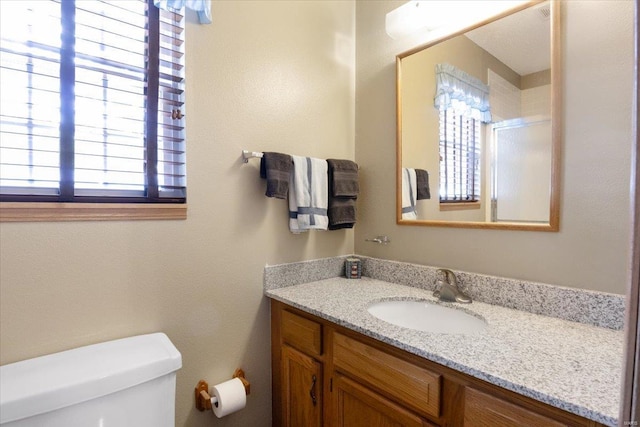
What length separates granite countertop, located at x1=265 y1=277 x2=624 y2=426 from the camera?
67cm

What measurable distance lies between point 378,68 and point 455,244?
996 millimetres

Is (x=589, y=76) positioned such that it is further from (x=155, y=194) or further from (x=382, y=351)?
(x=155, y=194)

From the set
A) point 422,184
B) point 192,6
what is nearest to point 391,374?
point 422,184

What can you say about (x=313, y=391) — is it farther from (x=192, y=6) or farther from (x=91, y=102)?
(x=192, y=6)

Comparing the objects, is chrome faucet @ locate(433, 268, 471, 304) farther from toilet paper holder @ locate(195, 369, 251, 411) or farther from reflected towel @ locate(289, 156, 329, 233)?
toilet paper holder @ locate(195, 369, 251, 411)

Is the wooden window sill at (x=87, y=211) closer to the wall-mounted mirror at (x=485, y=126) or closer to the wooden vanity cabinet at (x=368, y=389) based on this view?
the wooden vanity cabinet at (x=368, y=389)

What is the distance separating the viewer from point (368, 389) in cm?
107

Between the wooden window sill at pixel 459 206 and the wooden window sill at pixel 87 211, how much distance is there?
3.67 feet

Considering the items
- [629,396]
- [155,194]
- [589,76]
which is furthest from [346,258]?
[629,396]

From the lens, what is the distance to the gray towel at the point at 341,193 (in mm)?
1612

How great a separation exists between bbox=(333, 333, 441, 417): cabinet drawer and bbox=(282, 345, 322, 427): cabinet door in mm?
163

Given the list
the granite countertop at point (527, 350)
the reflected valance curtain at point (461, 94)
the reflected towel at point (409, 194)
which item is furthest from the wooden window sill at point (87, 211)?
the reflected valance curtain at point (461, 94)

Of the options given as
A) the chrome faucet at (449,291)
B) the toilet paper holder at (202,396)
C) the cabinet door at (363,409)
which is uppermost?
the chrome faucet at (449,291)

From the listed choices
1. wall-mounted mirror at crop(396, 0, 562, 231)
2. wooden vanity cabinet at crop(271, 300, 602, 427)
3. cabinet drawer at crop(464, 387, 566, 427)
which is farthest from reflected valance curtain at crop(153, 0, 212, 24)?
cabinet drawer at crop(464, 387, 566, 427)
